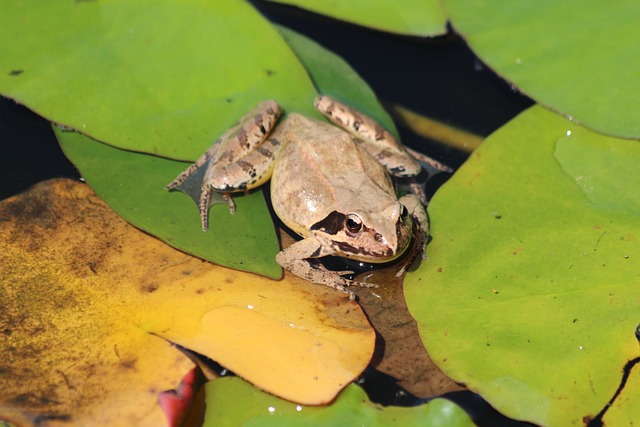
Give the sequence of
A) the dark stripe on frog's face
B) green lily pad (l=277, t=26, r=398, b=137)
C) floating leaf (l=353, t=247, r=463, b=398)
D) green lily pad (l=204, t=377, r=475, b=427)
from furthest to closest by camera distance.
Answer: green lily pad (l=277, t=26, r=398, b=137), the dark stripe on frog's face, floating leaf (l=353, t=247, r=463, b=398), green lily pad (l=204, t=377, r=475, b=427)

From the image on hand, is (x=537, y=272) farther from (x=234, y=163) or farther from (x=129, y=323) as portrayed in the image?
(x=129, y=323)

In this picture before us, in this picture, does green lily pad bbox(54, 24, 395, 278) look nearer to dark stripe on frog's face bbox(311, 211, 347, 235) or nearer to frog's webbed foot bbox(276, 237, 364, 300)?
frog's webbed foot bbox(276, 237, 364, 300)

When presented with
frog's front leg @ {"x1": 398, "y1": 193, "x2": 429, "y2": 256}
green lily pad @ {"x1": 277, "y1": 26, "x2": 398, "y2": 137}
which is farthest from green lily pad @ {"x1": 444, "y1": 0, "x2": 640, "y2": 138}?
frog's front leg @ {"x1": 398, "y1": 193, "x2": 429, "y2": 256}

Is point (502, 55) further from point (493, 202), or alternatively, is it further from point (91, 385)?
point (91, 385)

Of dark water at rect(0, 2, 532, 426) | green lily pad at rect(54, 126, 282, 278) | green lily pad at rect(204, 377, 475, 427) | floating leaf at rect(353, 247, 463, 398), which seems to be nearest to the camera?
green lily pad at rect(204, 377, 475, 427)

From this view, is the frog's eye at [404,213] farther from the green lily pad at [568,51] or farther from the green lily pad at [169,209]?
the green lily pad at [568,51]
